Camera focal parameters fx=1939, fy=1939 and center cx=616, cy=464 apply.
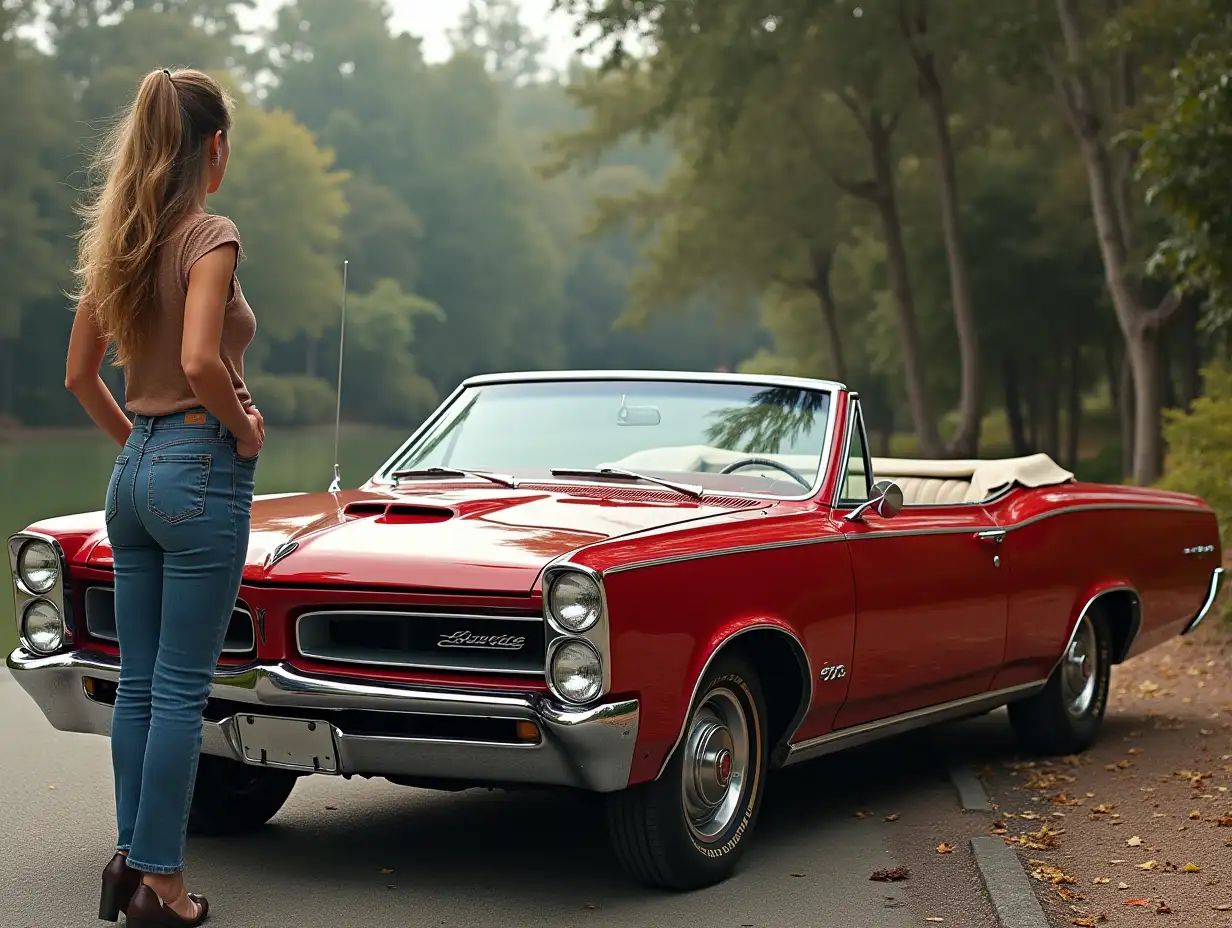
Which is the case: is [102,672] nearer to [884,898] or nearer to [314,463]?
[884,898]

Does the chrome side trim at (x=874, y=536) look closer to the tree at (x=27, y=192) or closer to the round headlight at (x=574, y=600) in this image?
the round headlight at (x=574, y=600)

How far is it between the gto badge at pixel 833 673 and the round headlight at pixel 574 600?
130 centimetres

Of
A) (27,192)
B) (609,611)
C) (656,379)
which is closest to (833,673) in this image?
(609,611)

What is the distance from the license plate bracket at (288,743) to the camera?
5492 mm

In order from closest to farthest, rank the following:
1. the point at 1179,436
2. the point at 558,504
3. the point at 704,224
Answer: the point at 558,504 < the point at 1179,436 < the point at 704,224

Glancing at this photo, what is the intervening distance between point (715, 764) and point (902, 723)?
1.44 metres

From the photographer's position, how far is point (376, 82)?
127750 millimetres

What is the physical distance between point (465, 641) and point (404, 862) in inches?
44.5

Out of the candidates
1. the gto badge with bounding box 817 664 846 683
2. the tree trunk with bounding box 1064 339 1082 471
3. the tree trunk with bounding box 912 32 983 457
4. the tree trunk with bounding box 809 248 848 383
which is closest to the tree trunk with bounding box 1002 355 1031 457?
the tree trunk with bounding box 1064 339 1082 471

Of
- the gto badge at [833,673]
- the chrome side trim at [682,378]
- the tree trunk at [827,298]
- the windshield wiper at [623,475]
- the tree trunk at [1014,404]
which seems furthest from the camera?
the tree trunk at [1014,404]

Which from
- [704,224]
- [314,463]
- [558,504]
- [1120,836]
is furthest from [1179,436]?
[314,463]

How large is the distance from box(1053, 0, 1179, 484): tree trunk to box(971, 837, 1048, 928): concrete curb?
16554 mm

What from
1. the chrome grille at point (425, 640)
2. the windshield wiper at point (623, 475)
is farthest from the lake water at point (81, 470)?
the chrome grille at point (425, 640)

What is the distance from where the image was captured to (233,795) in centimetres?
658
